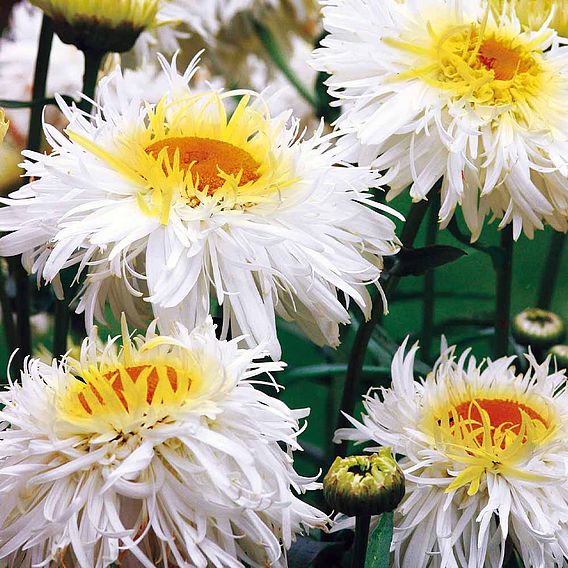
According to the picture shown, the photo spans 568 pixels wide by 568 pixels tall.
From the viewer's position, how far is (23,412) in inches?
13.0

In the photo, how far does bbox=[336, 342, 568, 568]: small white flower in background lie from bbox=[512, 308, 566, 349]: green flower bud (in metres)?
0.14

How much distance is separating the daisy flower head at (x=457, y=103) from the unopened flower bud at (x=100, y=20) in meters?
0.09

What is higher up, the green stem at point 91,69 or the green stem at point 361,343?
the green stem at point 91,69

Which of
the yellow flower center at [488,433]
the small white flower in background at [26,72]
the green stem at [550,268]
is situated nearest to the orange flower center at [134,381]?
the yellow flower center at [488,433]

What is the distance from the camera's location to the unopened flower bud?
481 millimetres

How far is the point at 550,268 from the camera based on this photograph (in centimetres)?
66

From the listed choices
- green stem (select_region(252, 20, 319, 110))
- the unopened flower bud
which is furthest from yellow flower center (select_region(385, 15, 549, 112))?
green stem (select_region(252, 20, 319, 110))

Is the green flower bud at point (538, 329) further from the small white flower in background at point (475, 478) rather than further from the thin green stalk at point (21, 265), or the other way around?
the thin green stalk at point (21, 265)

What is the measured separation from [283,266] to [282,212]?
3 cm

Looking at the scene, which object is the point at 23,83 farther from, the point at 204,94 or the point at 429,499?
the point at 429,499

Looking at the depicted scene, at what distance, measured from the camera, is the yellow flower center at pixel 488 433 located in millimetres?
375

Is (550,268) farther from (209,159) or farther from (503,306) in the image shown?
(209,159)

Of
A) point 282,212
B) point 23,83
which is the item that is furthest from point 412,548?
point 23,83

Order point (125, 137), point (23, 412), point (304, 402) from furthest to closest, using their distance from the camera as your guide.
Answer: point (304, 402)
point (125, 137)
point (23, 412)
